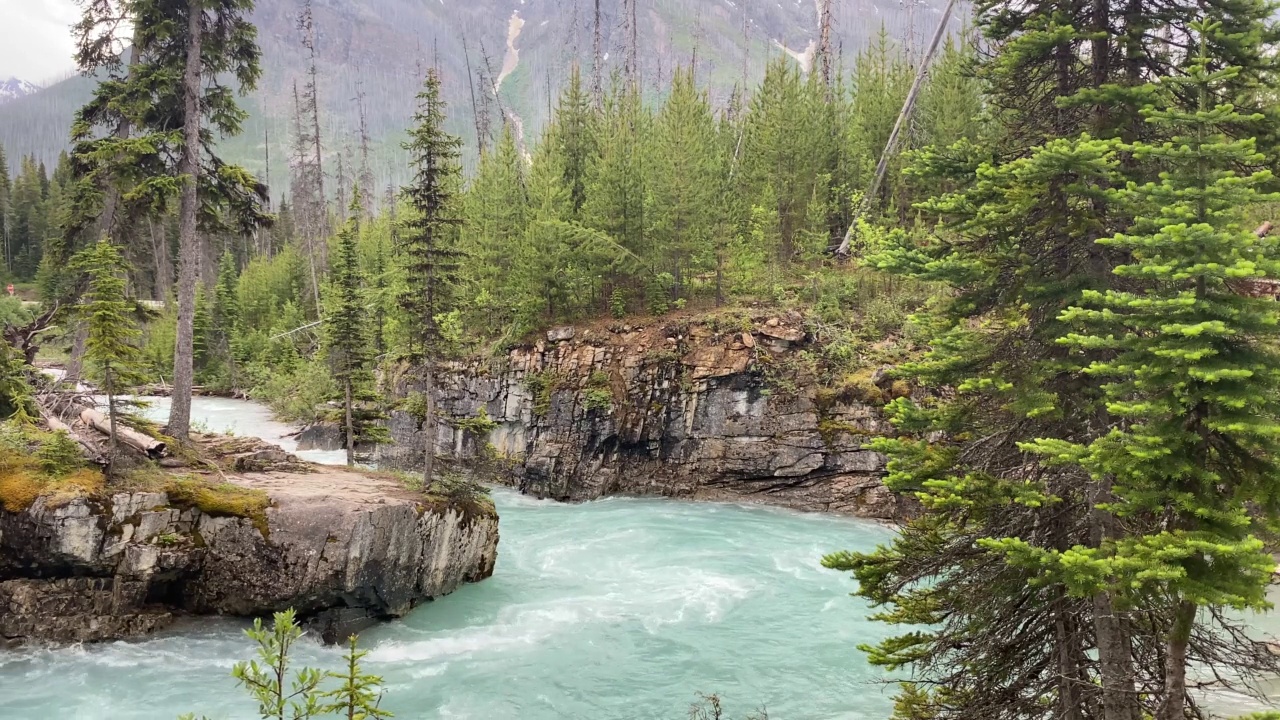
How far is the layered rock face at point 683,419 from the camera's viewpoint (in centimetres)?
2666

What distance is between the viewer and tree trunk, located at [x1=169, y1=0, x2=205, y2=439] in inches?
700

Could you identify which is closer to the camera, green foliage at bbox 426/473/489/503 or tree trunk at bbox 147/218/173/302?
green foliage at bbox 426/473/489/503

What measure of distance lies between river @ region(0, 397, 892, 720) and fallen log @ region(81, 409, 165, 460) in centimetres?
429

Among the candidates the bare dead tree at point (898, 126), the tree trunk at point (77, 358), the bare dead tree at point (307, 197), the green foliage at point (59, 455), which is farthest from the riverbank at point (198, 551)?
the bare dead tree at point (307, 197)

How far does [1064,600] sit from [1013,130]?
543 cm

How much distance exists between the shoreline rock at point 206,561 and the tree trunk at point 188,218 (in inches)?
121

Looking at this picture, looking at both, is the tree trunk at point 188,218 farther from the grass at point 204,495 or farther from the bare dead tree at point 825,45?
the bare dead tree at point 825,45

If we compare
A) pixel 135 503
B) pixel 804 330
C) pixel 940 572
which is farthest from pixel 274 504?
pixel 804 330

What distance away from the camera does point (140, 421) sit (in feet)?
51.6

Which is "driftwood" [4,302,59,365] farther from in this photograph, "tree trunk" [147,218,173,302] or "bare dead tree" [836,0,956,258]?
"tree trunk" [147,218,173,302]

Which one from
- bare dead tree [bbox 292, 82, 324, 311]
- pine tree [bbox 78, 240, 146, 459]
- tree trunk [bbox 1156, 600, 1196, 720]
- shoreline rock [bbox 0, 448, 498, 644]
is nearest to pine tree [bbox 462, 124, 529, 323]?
shoreline rock [bbox 0, 448, 498, 644]

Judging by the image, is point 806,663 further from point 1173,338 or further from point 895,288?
point 895,288

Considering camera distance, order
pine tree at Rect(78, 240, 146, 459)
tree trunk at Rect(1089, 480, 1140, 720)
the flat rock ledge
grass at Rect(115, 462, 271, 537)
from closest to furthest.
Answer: tree trunk at Rect(1089, 480, 1140, 720), the flat rock ledge, pine tree at Rect(78, 240, 146, 459), grass at Rect(115, 462, 271, 537)

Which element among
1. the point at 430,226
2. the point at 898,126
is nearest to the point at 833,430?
the point at 898,126
